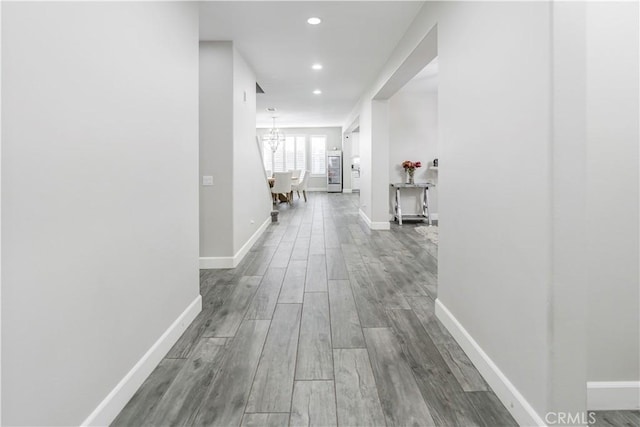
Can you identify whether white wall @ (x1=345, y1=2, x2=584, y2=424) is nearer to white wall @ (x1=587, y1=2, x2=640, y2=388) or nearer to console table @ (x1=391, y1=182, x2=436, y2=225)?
white wall @ (x1=587, y1=2, x2=640, y2=388)

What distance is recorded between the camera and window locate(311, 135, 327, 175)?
14434 mm

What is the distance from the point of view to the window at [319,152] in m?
14.4

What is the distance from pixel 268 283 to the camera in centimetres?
347

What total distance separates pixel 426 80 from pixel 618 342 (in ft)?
17.9

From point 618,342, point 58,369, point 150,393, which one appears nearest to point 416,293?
point 618,342

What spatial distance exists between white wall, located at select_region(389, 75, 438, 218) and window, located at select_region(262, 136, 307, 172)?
7.59 meters

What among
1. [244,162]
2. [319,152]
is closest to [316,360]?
[244,162]

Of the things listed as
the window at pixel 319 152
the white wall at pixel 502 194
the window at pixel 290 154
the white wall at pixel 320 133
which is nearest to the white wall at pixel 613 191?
the white wall at pixel 502 194

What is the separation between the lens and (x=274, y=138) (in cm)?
1266

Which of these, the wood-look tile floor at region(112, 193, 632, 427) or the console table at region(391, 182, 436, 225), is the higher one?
the console table at region(391, 182, 436, 225)

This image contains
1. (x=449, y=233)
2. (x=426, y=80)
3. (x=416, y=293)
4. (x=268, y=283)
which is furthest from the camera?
(x=426, y=80)

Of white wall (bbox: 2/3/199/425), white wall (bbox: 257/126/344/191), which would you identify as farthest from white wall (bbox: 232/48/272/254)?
white wall (bbox: 257/126/344/191)

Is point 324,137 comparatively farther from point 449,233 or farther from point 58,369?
point 58,369

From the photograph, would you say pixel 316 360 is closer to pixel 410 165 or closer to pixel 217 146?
pixel 217 146
